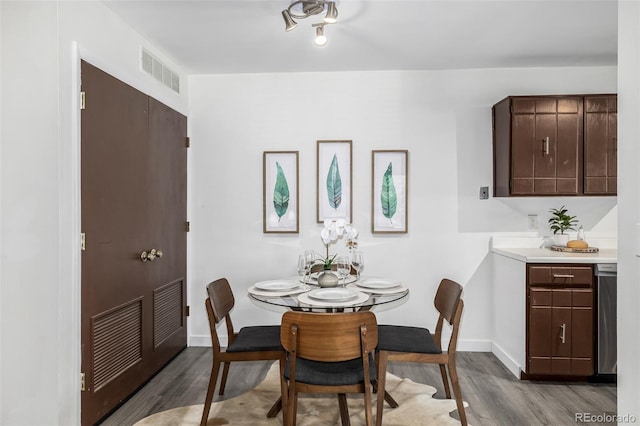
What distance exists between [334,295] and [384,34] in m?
1.94

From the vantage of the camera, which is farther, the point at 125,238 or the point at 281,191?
the point at 281,191

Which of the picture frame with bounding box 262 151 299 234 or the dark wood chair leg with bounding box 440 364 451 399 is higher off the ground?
the picture frame with bounding box 262 151 299 234

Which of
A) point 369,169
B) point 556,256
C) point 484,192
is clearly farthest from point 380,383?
point 484,192

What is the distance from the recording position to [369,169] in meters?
3.75

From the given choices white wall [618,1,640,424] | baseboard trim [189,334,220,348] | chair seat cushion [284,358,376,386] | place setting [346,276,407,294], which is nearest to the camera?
white wall [618,1,640,424]

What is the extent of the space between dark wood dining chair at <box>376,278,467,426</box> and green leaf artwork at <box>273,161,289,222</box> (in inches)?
61.6

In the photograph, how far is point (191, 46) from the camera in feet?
10.4

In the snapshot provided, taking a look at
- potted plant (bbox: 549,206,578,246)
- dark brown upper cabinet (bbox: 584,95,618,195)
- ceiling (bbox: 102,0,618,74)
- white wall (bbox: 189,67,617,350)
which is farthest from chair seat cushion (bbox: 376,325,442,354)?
ceiling (bbox: 102,0,618,74)

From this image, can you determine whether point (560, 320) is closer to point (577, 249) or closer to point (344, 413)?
point (577, 249)

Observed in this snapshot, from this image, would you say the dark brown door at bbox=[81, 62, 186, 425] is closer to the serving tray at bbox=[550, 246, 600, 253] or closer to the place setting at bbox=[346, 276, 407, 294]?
the place setting at bbox=[346, 276, 407, 294]

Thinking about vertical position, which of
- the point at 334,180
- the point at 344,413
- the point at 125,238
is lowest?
the point at 344,413

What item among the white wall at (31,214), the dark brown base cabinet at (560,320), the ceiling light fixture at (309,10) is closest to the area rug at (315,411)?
the white wall at (31,214)

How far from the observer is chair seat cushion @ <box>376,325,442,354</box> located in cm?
241

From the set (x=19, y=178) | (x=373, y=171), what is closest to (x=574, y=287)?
(x=373, y=171)
